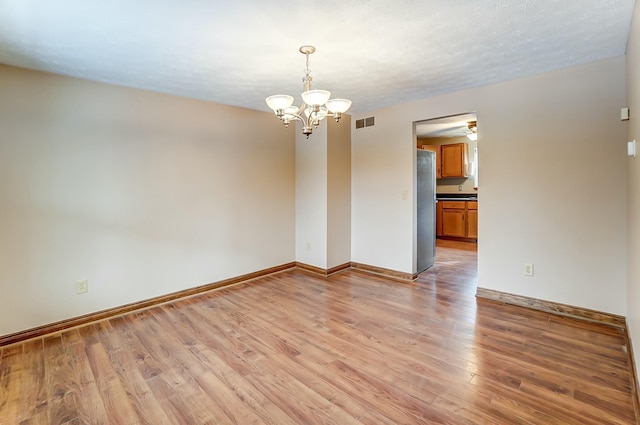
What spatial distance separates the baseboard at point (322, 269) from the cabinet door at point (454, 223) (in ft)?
11.3

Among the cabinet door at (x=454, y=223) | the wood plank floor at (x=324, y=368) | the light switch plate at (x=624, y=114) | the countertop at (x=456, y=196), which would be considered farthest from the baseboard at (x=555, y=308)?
the countertop at (x=456, y=196)

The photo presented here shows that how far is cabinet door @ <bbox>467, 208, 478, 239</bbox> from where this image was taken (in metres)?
6.77

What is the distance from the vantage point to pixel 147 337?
2.66 metres

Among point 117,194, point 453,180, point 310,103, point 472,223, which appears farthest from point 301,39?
point 453,180

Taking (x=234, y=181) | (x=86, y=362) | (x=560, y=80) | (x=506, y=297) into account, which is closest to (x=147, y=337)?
(x=86, y=362)

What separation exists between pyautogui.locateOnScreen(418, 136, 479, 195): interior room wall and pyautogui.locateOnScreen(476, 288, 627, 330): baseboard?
173 inches

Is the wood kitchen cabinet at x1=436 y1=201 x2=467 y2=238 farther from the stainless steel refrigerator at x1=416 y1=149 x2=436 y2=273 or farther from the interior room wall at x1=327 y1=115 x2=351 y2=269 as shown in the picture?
the interior room wall at x1=327 y1=115 x2=351 y2=269

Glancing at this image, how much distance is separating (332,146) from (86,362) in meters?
3.47

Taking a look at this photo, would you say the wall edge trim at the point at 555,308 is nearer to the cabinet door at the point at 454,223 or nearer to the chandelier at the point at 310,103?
the chandelier at the point at 310,103

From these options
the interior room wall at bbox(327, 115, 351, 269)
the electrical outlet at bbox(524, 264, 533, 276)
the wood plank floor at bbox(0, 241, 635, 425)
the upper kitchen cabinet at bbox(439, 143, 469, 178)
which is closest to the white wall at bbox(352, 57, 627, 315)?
the electrical outlet at bbox(524, 264, 533, 276)

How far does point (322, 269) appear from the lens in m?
4.47

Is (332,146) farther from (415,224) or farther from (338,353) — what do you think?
(338,353)

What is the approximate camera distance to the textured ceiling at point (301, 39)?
73.7 inches

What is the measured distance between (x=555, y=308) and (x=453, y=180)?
16.1ft
